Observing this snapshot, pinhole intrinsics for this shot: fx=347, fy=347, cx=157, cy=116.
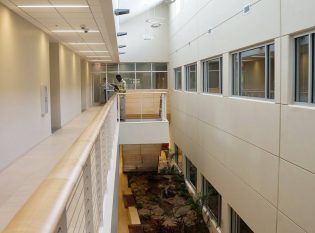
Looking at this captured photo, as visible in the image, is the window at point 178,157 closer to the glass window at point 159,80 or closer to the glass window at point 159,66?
the glass window at point 159,80

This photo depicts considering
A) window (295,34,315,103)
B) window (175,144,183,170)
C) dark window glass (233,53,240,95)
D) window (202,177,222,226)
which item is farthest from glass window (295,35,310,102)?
window (175,144,183,170)

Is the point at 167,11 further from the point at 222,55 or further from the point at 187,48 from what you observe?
the point at 222,55

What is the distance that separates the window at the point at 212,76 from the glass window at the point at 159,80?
854 centimetres

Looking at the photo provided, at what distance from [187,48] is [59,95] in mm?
5495

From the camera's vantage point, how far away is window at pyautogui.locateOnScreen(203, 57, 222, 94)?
30.8 feet

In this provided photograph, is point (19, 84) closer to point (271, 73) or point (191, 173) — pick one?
point (271, 73)

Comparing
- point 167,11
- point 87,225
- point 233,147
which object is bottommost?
point 233,147

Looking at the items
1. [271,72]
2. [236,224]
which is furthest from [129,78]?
[271,72]

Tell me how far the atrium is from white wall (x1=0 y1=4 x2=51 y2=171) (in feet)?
0.11

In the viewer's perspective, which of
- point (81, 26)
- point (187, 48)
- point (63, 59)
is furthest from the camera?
point (187, 48)

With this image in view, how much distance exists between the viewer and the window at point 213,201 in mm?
9734

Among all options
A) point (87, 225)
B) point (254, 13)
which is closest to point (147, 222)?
point (254, 13)

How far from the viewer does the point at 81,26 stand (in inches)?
305

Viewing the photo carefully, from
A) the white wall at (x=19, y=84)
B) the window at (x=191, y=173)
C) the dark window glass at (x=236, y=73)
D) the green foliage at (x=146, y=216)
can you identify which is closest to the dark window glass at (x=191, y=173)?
the window at (x=191, y=173)
